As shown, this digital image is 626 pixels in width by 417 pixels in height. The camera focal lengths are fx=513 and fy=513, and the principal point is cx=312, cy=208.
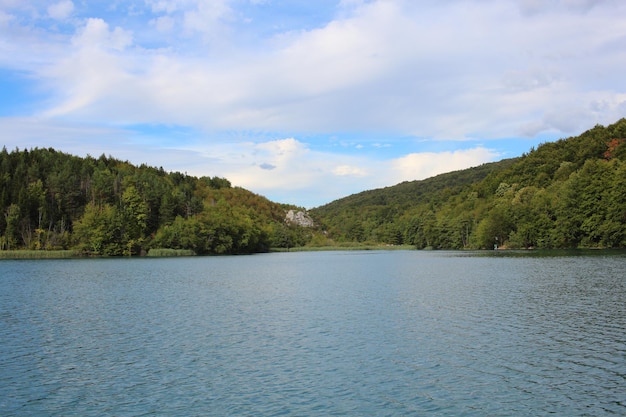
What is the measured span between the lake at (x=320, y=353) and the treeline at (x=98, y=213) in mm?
83395

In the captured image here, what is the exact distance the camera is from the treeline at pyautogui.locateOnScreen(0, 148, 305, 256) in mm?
112312

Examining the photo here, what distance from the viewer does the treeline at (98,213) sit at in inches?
4422

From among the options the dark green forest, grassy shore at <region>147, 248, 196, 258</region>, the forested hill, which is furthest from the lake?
grassy shore at <region>147, 248, 196, 258</region>

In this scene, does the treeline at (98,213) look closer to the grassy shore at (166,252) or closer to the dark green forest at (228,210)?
the dark green forest at (228,210)

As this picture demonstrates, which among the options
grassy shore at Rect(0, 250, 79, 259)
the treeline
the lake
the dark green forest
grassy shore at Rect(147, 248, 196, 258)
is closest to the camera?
the lake

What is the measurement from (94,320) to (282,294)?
1349 cm

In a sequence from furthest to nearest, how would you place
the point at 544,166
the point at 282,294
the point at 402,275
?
the point at 544,166
the point at 402,275
the point at 282,294

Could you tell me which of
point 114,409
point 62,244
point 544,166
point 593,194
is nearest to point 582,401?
point 114,409

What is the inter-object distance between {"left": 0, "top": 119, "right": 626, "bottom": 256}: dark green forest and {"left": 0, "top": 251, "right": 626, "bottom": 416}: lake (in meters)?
69.9

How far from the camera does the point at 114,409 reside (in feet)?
43.2

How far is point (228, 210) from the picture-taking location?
162500 mm

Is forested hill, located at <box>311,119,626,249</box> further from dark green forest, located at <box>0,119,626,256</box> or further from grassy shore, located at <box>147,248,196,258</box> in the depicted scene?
grassy shore, located at <box>147,248,196,258</box>

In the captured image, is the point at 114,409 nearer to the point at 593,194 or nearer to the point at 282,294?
the point at 282,294

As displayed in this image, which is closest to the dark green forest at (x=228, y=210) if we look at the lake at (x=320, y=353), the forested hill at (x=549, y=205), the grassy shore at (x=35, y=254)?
the forested hill at (x=549, y=205)
